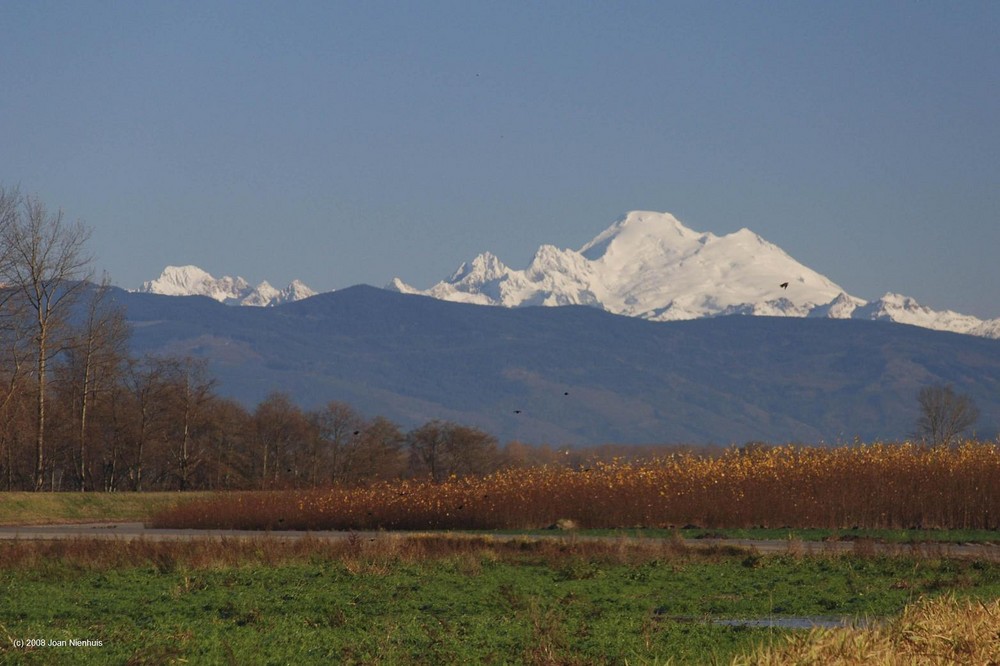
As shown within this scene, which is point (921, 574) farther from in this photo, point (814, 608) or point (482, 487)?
point (482, 487)

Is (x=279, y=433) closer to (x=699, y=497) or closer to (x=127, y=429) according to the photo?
(x=127, y=429)

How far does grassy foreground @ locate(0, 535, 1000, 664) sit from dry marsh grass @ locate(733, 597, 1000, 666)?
3.77 feet

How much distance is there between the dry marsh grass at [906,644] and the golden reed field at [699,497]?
78.2ft

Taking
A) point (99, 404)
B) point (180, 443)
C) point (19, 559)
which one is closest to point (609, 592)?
point (19, 559)

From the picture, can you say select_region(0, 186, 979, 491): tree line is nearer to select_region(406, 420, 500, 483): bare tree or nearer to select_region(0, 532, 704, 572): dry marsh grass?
select_region(406, 420, 500, 483): bare tree

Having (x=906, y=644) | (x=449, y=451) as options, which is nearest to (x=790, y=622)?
(x=906, y=644)

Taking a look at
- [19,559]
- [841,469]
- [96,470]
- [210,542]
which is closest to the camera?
[19,559]

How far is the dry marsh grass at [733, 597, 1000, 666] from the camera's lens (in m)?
15.7

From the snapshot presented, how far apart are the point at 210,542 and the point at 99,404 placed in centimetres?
6482

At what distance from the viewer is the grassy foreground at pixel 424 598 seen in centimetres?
1848

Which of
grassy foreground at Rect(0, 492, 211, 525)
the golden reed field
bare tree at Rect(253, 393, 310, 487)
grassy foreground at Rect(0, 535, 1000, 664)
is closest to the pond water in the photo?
grassy foreground at Rect(0, 535, 1000, 664)

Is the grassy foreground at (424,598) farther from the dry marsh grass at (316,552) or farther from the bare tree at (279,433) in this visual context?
the bare tree at (279,433)

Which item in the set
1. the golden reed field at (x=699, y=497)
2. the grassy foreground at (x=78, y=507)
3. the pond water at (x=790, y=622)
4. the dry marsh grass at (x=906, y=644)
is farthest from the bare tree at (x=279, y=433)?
the dry marsh grass at (x=906, y=644)

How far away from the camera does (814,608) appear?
22.7 metres
